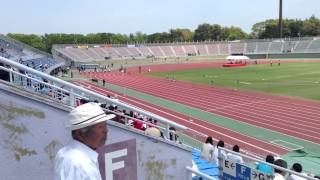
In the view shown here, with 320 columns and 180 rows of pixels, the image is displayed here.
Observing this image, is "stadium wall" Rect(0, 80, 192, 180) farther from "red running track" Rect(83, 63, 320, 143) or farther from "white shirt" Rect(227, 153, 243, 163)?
"red running track" Rect(83, 63, 320, 143)

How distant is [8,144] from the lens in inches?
184

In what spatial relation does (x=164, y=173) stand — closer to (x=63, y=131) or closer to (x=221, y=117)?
(x=63, y=131)

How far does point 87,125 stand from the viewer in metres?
2.62

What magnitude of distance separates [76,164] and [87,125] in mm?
284

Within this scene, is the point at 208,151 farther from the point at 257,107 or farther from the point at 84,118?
the point at 257,107

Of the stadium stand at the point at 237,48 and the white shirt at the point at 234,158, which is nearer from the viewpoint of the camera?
the white shirt at the point at 234,158

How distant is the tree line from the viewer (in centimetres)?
10500

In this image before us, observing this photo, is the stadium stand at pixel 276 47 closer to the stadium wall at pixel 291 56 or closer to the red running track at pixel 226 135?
the stadium wall at pixel 291 56

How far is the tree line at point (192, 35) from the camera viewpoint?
10500cm

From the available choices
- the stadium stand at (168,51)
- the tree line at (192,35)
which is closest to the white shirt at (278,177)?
the stadium stand at (168,51)

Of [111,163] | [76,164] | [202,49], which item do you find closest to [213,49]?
[202,49]

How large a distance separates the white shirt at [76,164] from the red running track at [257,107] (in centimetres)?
1515

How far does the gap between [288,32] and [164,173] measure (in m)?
110

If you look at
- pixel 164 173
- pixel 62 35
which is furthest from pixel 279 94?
pixel 62 35
